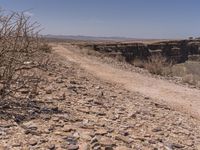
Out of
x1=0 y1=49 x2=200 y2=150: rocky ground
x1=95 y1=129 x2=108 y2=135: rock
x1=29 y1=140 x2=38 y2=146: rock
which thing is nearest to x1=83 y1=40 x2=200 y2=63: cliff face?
x1=0 y1=49 x2=200 y2=150: rocky ground

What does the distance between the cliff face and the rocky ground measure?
3147cm

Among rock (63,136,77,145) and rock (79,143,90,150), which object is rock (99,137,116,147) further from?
rock (63,136,77,145)

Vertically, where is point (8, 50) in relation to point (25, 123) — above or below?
above

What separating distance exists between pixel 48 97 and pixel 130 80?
7.44 metres

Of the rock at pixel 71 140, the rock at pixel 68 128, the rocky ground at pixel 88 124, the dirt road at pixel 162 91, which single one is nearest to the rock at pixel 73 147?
the rocky ground at pixel 88 124

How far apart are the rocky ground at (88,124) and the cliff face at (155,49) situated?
31474 millimetres

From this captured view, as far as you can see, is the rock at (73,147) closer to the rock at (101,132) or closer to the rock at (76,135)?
the rock at (76,135)

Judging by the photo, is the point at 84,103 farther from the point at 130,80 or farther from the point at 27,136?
the point at 130,80

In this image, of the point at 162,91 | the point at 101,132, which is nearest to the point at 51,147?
the point at 101,132

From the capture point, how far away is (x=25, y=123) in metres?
6.65

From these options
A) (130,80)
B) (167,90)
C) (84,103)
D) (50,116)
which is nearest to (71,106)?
(84,103)

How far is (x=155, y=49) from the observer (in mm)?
51531

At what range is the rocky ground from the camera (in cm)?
613

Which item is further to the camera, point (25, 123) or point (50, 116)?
point (50, 116)
